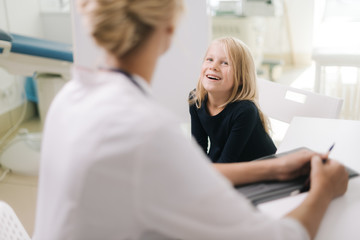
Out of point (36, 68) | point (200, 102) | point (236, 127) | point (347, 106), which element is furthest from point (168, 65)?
point (347, 106)

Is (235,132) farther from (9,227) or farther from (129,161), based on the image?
(129,161)

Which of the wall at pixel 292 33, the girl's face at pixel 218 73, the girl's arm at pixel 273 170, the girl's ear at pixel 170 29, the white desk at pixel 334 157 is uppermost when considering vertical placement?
the girl's ear at pixel 170 29

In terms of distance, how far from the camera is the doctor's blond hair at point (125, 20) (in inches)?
22.5

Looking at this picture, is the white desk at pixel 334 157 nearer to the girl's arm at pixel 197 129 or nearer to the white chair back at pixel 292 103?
the white chair back at pixel 292 103

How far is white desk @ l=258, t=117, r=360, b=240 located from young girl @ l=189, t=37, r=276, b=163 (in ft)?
0.61

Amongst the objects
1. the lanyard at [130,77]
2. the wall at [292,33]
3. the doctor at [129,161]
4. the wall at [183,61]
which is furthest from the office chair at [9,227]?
the wall at [292,33]

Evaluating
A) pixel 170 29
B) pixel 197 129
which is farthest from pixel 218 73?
pixel 170 29

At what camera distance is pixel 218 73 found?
4.91 feet

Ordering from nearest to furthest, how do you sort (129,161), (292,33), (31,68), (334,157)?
1. (129,161)
2. (334,157)
3. (31,68)
4. (292,33)

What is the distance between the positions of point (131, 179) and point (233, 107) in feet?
3.34

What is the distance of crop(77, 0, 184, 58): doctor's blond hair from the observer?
0.57 m

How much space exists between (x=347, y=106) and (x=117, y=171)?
2.76m

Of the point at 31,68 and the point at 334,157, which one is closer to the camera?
the point at 334,157

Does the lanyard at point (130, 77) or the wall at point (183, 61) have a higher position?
the lanyard at point (130, 77)
